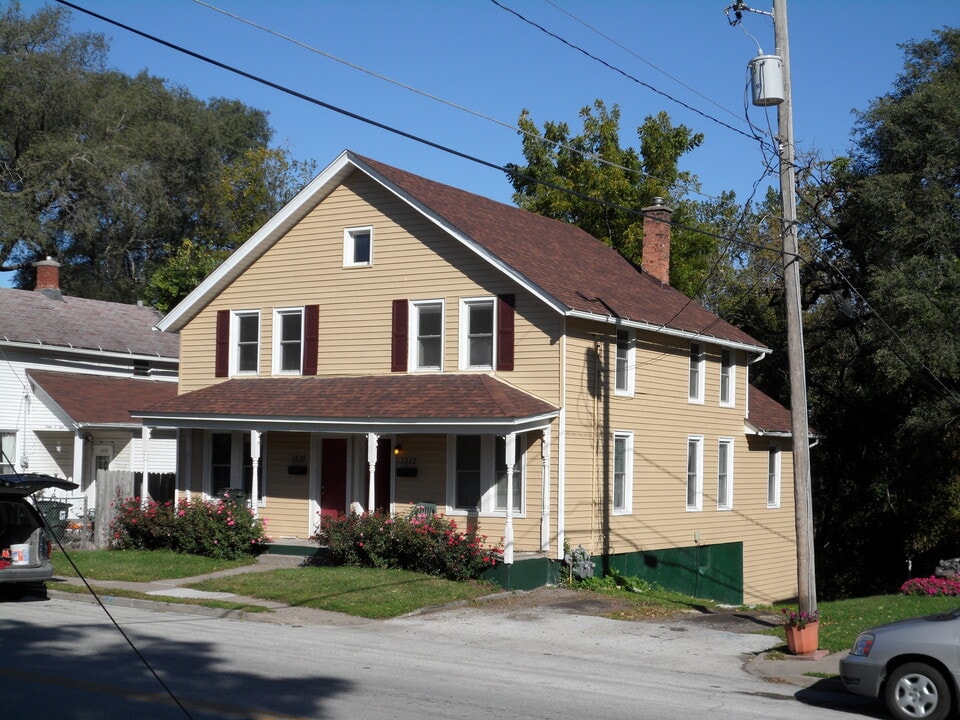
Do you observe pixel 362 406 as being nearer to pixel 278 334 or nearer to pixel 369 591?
pixel 278 334

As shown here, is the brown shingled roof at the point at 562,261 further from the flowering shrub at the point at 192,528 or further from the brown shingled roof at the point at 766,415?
the flowering shrub at the point at 192,528

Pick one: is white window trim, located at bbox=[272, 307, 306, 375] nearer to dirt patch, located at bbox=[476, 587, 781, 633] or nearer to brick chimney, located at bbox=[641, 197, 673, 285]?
dirt patch, located at bbox=[476, 587, 781, 633]

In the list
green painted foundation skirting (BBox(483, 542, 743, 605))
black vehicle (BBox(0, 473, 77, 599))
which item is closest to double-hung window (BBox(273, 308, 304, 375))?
green painted foundation skirting (BBox(483, 542, 743, 605))

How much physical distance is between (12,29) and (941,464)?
42.8 metres

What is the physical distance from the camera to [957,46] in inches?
1196

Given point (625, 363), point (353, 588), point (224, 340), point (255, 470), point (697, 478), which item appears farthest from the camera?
point (697, 478)

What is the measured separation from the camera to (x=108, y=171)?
51.3m

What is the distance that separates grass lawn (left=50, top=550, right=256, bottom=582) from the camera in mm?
21297

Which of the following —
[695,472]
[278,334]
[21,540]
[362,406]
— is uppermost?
[278,334]

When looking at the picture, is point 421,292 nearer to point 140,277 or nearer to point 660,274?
point 660,274

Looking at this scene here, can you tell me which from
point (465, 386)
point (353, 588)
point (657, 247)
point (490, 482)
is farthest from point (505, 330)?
point (657, 247)

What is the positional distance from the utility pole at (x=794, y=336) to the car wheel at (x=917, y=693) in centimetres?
478

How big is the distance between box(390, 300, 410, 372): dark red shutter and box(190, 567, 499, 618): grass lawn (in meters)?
4.84

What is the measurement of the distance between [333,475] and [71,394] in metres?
10.8
